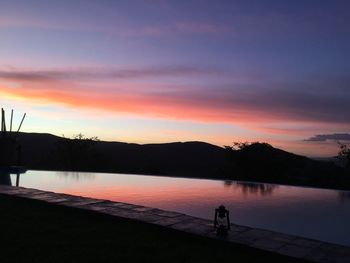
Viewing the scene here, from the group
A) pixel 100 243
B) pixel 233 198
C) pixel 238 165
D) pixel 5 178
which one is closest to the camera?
pixel 100 243

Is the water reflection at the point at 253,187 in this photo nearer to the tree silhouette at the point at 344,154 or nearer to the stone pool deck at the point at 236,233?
the stone pool deck at the point at 236,233

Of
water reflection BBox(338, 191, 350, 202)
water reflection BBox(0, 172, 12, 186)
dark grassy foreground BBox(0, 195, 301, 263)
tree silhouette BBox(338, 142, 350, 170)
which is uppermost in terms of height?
tree silhouette BBox(338, 142, 350, 170)

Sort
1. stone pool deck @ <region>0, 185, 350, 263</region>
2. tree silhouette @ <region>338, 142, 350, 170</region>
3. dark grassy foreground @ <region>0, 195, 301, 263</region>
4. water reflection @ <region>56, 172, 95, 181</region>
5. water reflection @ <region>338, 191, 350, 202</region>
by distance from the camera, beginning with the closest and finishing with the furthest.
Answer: dark grassy foreground @ <region>0, 195, 301, 263</region> → stone pool deck @ <region>0, 185, 350, 263</region> → water reflection @ <region>338, 191, 350, 202</region> → water reflection @ <region>56, 172, 95, 181</region> → tree silhouette @ <region>338, 142, 350, 170</region>

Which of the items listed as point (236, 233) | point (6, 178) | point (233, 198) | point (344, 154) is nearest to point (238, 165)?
point (344, 154)

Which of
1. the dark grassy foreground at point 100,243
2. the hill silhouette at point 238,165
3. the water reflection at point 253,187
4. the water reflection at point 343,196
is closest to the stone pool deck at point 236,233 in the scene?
the dark grassy foreground at point 100,243

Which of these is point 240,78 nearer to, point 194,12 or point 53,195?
point 194,12

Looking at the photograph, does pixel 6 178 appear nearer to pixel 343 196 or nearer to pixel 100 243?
pixel 100 243

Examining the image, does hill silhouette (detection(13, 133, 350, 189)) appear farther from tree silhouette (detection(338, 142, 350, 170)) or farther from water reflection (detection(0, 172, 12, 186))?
water reflection (detection(0, 172, 12, 186))

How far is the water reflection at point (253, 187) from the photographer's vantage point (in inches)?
540

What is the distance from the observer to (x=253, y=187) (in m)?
15.2

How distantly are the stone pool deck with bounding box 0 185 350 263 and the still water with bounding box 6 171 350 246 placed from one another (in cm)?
237

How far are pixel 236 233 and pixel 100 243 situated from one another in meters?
2.01

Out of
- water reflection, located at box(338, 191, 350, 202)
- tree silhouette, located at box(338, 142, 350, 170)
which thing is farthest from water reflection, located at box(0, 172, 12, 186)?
tree silhouette, located at box(338, 142, 350, 170)

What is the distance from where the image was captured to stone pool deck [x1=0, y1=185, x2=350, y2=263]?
4641mm
